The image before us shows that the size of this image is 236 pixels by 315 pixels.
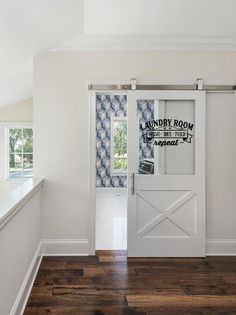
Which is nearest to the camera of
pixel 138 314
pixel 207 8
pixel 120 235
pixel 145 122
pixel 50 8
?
pixel 138 314

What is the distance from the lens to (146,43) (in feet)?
13.2

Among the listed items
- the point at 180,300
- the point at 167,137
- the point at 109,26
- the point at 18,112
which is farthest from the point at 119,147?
the point at 180,300

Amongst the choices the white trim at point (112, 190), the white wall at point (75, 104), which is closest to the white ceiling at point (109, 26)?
the white wall at point (75, 104)

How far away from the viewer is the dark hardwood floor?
274cm

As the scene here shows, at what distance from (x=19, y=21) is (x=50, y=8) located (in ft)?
1.00

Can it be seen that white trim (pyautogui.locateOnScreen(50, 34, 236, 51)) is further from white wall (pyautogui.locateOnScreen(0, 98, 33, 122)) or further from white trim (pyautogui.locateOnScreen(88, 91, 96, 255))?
white wall (pyautogui.locateOnScreen(0, 98, 33, 122))

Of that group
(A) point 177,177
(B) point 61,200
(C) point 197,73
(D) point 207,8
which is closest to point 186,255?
(A) point 177,177

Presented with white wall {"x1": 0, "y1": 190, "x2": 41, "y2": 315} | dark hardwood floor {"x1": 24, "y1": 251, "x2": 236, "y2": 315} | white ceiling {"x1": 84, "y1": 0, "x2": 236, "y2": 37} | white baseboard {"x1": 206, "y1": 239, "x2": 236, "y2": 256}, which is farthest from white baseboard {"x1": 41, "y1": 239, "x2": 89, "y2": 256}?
white ceiling {"x1": 84, "y1": 0, "x2": 236, "y2": 37}

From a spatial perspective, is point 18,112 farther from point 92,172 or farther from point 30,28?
point 30,28

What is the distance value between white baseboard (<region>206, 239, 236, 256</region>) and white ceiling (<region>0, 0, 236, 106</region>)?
91.7 inches

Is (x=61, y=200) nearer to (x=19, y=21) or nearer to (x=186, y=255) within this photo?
(x=186, y=255)

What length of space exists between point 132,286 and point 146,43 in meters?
2.68

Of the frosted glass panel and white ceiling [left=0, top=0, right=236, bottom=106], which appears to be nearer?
white ceiling [left=0, top=0, right=236, bottom=106]

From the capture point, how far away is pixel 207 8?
3.27 metres
